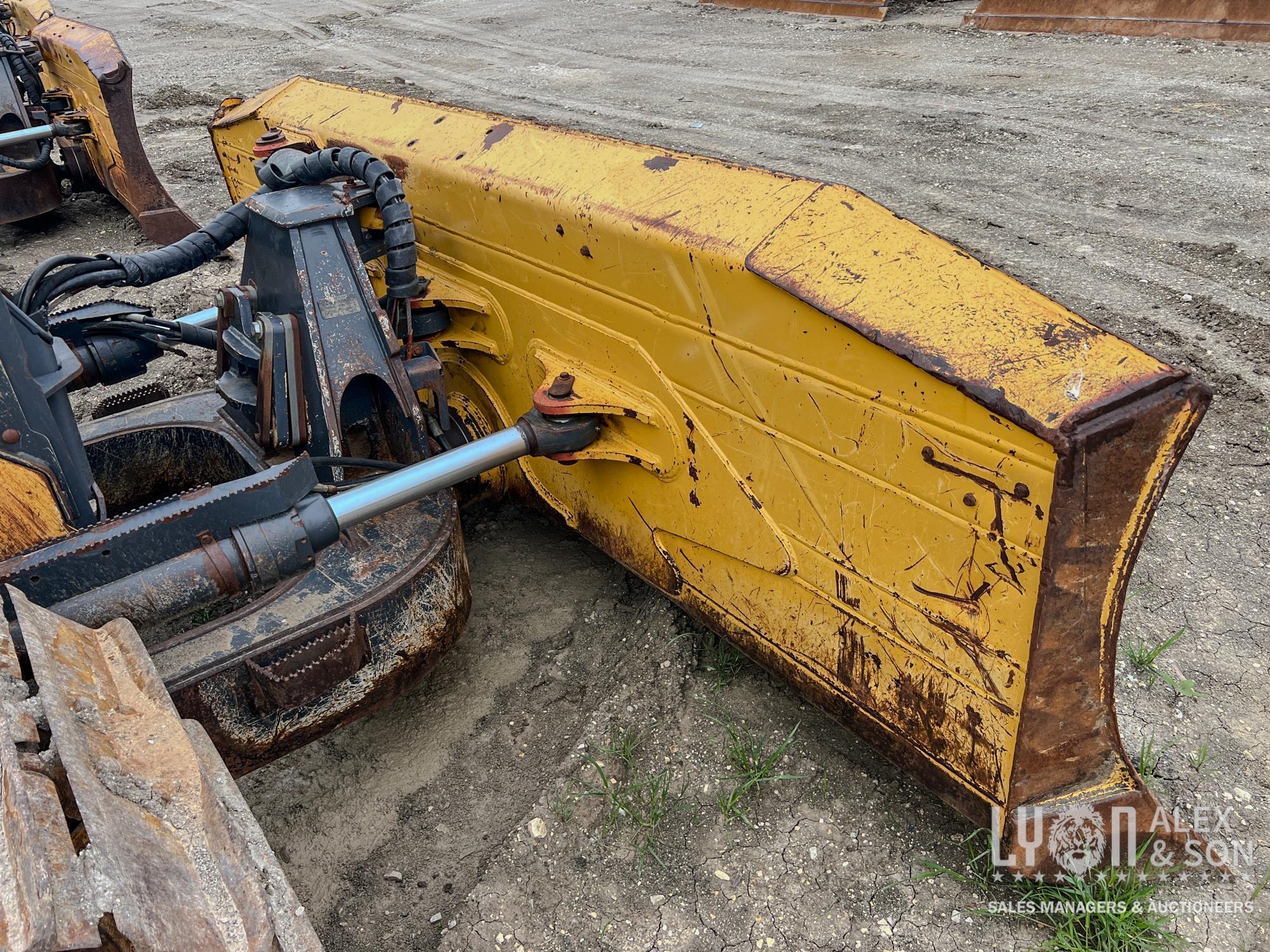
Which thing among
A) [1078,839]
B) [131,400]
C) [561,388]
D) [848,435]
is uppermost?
[848,435]

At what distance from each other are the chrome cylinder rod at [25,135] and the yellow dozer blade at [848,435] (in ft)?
13.2

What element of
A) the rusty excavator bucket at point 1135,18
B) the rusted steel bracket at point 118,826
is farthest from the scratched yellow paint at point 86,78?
the rusty excavator bucket at point 1135,18

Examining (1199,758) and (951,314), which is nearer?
(951,314)

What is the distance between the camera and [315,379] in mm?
2447

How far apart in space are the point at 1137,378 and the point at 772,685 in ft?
4.33

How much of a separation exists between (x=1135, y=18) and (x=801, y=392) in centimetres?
843

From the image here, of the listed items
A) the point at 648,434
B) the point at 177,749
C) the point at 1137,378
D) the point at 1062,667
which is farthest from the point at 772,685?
the point at 177,749

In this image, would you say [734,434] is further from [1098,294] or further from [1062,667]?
[1098,294]

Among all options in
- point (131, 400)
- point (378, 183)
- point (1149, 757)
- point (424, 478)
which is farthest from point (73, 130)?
point (1149, 757)

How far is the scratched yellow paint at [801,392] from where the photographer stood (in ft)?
5.24

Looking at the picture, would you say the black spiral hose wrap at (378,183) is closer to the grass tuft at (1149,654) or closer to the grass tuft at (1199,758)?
the grass tuft at (1149,654)

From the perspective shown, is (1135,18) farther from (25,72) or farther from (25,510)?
(25,510)

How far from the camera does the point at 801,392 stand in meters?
1.88

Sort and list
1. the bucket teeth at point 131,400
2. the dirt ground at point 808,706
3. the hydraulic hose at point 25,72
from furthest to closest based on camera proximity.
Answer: the hydraulic hose at point 25,72 → the bucket teeth at point 131,400 → the dirt ground at point 808,706
